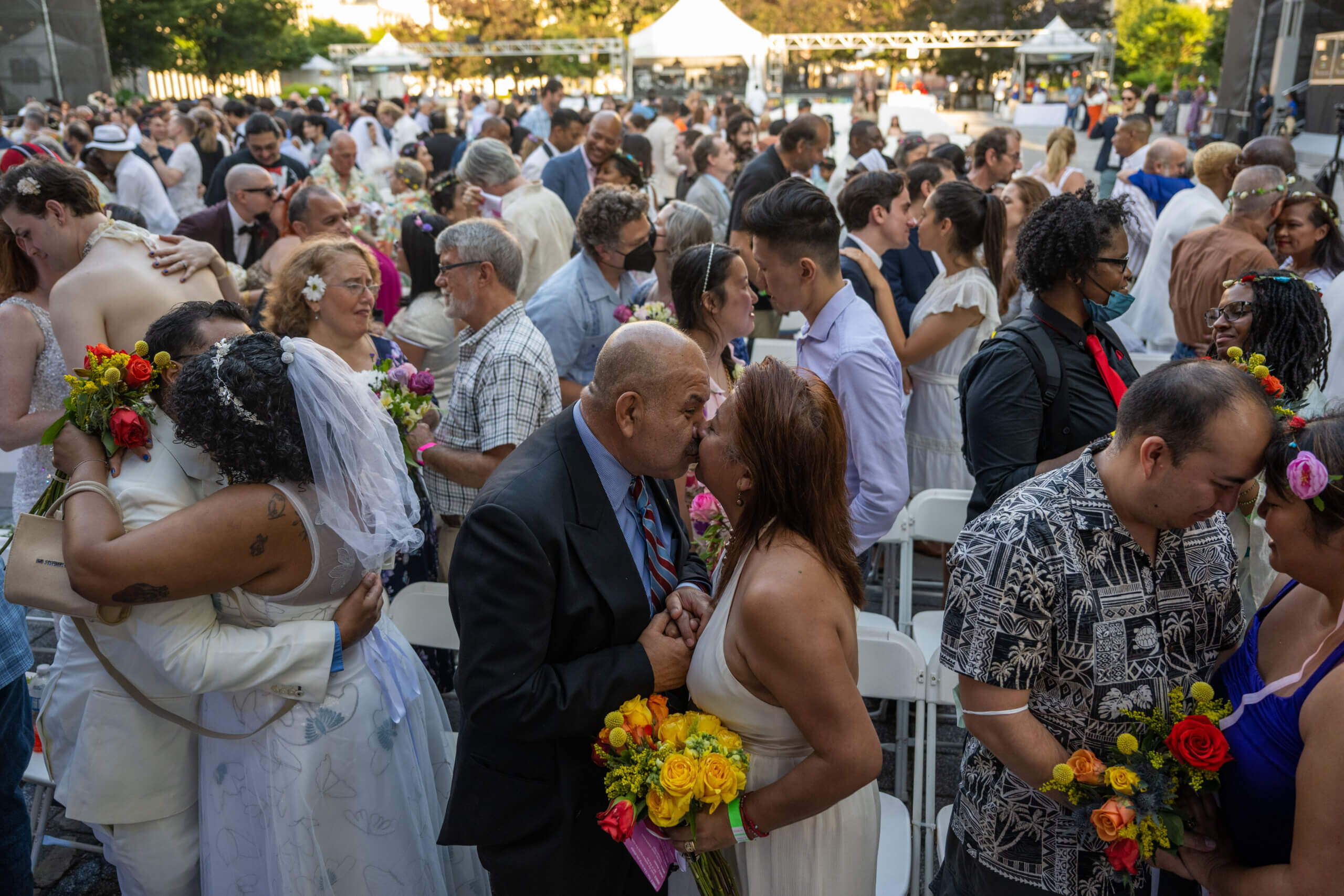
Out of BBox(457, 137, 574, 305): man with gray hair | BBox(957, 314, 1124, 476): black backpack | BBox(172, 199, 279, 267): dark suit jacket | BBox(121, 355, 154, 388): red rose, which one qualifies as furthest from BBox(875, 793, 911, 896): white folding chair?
BBox(172, 199, 279, 267): dark suit jacket

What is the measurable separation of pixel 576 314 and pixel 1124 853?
3.21m

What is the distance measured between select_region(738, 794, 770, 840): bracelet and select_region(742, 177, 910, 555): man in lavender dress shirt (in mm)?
1238

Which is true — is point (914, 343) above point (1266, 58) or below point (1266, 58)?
below

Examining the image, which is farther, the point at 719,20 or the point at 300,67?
the point at 300,67

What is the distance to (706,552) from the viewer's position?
2643 mm

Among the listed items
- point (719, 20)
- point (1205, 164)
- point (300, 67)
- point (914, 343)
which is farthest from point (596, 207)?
point (300, 67)

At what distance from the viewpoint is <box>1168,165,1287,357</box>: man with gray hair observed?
468 cm

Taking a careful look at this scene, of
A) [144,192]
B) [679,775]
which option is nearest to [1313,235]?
[679,775]

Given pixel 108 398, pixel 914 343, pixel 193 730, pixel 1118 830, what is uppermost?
pixel 108 398

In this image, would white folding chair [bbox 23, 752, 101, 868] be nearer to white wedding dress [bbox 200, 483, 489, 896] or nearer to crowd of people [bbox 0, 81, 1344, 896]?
crowd of people [bbox 0, 81, 1344, 896]

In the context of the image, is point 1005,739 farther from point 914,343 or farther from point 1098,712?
point 914,343

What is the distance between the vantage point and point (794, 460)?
187 cm

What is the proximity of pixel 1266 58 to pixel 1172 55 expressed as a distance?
68.7ft

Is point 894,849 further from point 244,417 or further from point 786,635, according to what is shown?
point 244,417
